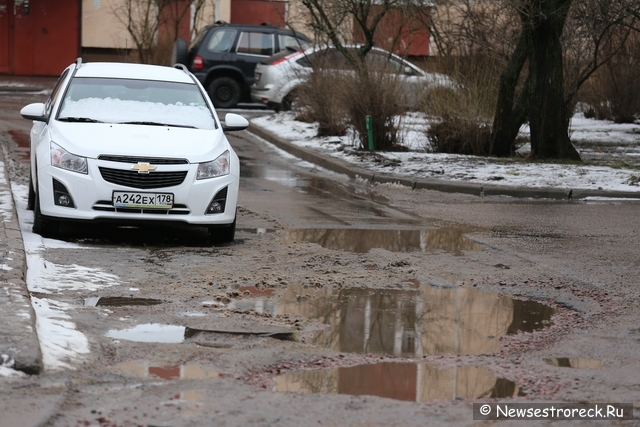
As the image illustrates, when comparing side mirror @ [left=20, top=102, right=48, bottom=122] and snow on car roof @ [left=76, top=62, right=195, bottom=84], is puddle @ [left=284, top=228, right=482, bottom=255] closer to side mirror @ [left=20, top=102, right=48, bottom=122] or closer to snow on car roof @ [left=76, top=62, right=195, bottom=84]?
snow on car roof @ [left=76, top=62, right=195, bottom=84]

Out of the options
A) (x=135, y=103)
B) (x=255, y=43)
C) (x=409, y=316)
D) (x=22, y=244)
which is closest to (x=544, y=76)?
(x=135, y=103)

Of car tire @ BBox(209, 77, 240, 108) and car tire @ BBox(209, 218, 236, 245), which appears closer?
car tire @ BBox(209, 218, 236, 245)

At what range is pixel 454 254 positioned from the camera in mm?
9125

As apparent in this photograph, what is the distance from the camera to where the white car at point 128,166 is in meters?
9.01

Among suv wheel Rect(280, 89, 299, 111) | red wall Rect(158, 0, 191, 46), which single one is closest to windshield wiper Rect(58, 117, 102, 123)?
suv wheel Rect(280, 89, 299, 111)

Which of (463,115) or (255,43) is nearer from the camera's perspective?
(463,115)

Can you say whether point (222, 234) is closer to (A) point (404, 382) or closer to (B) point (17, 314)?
(B) point (17, 314)

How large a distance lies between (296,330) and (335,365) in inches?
31.0

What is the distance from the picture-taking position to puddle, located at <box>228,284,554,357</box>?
19.9 feet

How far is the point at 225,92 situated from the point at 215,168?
698 inches

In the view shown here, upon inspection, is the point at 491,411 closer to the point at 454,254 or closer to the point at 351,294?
the point at 351,294

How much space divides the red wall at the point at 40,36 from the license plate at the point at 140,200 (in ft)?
89.5

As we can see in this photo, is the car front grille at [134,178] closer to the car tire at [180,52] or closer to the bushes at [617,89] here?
the bushes at [617,89]

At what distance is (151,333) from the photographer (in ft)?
19.7
